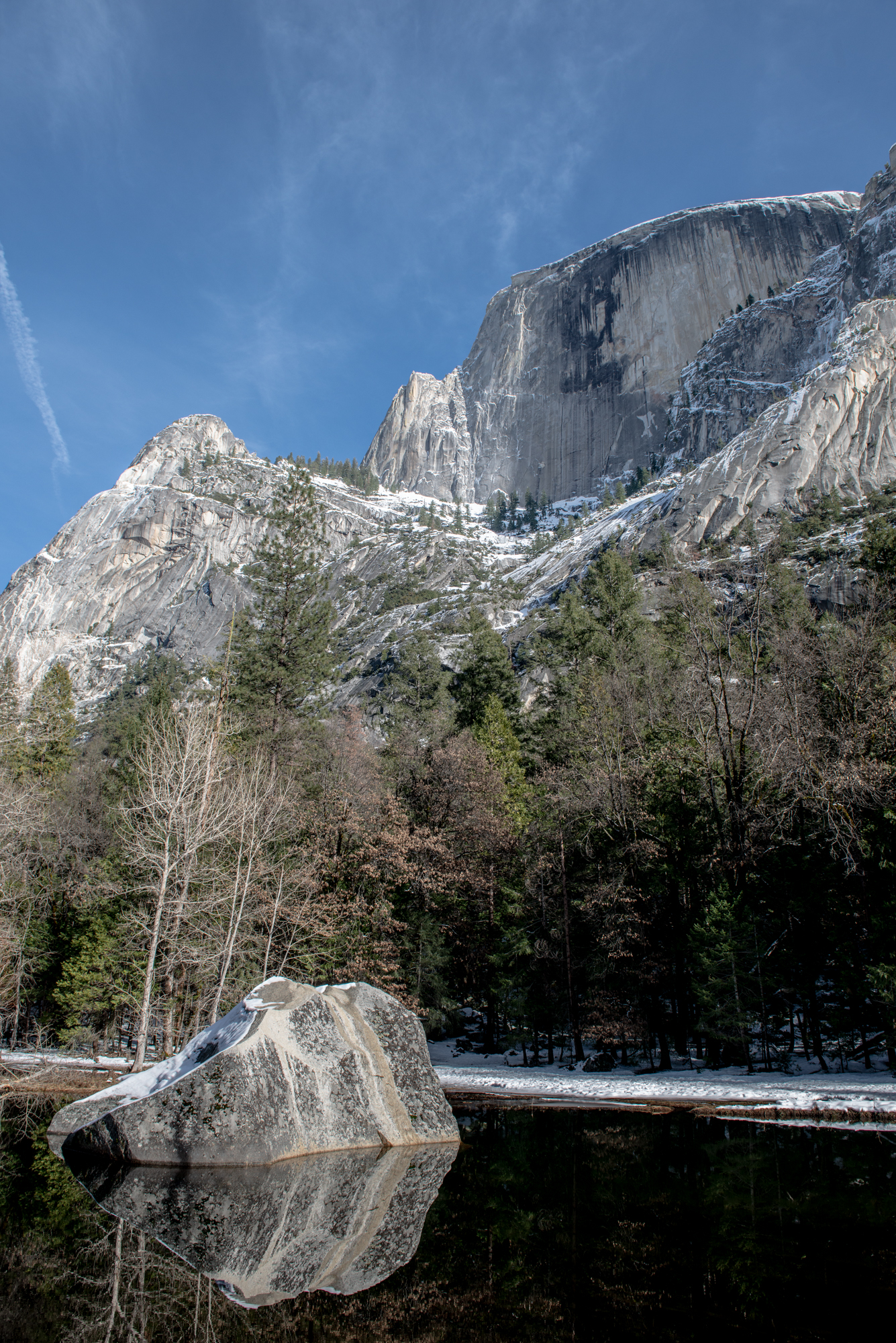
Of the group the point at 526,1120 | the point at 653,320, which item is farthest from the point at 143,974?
the point at 653,320

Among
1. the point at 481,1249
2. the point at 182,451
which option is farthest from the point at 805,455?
the point at 182,451

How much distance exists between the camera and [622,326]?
17025cm

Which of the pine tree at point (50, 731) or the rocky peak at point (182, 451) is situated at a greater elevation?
the rocky peak at point (182, 451)

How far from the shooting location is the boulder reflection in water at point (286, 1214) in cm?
548

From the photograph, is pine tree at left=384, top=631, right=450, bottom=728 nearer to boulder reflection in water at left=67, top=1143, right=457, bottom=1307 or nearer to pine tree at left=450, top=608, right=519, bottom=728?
pine tree at left=450, top=608, right=519, bottom=728

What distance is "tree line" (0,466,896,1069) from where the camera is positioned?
18.4 metres


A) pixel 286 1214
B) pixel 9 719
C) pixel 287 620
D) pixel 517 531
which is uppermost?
pixel 517 531

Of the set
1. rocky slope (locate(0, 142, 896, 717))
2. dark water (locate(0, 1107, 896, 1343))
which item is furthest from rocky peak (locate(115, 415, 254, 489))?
dark water (locate(0, 1107, 896, 1343))

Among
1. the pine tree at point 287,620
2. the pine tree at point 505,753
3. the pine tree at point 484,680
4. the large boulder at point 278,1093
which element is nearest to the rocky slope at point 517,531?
the pine tree at point 484,680

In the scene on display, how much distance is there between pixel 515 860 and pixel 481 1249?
20025 millimetres

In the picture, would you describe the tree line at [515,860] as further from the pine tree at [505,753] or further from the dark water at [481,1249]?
the dark water at [481,1249]

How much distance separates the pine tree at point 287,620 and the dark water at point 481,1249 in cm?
1971

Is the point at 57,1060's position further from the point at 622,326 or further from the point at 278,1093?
the point at 622,326

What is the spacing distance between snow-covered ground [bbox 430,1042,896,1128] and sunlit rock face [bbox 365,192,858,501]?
156 meters
